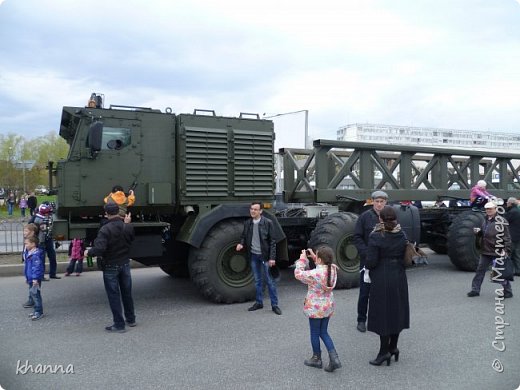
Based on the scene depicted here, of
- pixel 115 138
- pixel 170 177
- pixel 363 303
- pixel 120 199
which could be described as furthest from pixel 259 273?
pixel 115 138

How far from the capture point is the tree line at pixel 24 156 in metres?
36.1

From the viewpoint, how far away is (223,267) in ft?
22.6

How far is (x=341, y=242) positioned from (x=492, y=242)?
7.70 ft

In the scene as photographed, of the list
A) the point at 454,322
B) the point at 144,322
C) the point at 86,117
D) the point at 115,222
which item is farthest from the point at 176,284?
the point at 454,322

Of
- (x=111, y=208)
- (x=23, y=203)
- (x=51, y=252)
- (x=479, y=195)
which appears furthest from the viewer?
(x=23, y=203)

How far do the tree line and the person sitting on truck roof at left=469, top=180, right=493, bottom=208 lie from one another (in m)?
34.4

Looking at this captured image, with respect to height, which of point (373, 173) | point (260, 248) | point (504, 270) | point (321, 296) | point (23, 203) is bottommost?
point (23, 203)

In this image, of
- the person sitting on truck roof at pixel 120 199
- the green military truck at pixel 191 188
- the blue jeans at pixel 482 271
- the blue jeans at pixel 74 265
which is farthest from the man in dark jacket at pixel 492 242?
the blue jeans at pixel 74 265

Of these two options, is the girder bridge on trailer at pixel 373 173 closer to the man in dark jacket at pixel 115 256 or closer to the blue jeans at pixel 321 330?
the man in dark jacket at pixel 115 256

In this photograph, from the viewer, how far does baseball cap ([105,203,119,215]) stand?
5625 mm

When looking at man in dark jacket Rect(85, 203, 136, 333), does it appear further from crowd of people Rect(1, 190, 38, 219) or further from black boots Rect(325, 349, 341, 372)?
crowd of people Rect(1, 190, 38, 219)

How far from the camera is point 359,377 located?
4.20 metres

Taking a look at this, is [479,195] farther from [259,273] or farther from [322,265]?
[322,265]

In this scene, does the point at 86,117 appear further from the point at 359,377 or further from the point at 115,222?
the point at 359,377
